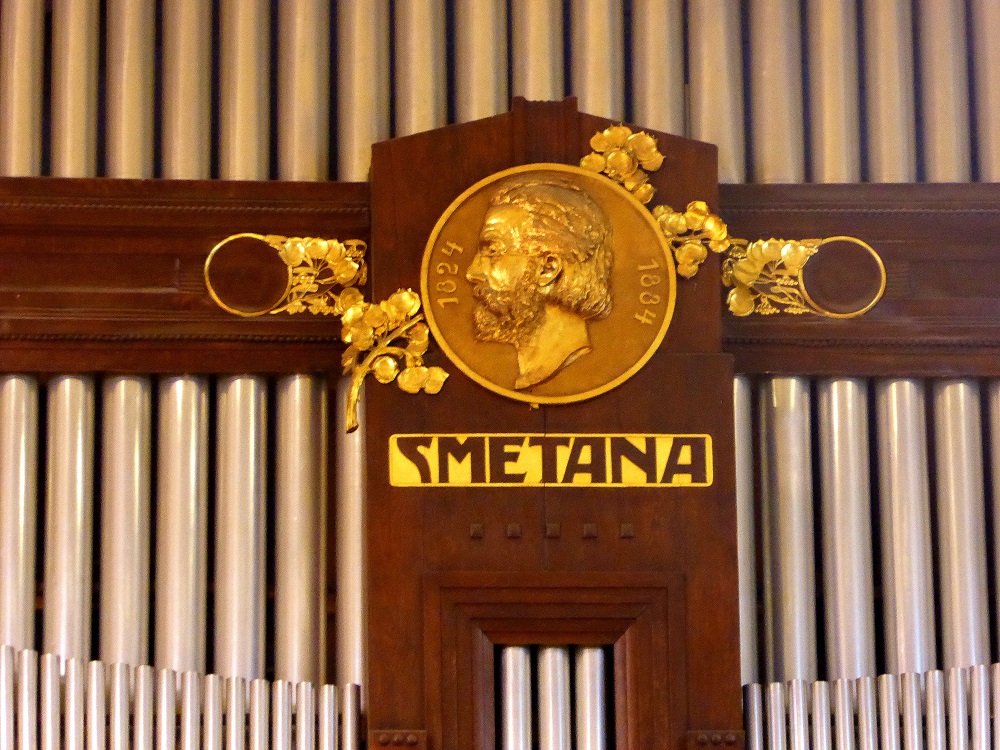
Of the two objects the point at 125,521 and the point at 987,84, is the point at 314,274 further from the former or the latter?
the point at 987,84

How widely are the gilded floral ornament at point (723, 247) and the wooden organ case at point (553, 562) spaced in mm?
236

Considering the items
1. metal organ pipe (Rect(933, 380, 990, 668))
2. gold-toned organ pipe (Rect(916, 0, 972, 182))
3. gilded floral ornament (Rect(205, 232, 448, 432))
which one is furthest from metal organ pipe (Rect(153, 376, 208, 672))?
gold-toned organ pipe (Rect(916, 0, 972, 182))

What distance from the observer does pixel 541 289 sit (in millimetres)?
5742

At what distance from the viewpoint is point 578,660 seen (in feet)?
18.6

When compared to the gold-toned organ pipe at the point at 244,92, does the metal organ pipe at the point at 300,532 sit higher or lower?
lower

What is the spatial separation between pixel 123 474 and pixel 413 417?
1072 mm

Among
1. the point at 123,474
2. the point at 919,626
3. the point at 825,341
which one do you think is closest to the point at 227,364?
the point at 123,474

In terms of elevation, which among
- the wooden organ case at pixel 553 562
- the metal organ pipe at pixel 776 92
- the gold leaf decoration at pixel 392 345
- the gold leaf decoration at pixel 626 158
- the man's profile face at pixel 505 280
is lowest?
the wooden organ case at pixel 553 562

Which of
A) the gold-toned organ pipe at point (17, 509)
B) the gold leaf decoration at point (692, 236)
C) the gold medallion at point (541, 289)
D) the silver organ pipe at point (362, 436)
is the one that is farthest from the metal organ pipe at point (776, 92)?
the gold-toned organ pipe at point (17, 509)

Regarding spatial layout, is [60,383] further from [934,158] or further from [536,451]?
[934,158]

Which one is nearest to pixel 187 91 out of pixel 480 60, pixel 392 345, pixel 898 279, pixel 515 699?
pixel 480 60

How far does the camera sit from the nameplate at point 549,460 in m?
5.71

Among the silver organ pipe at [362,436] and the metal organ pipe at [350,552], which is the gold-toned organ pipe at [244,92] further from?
the metal organ pipe at [350,552]

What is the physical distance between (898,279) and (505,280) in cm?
149
